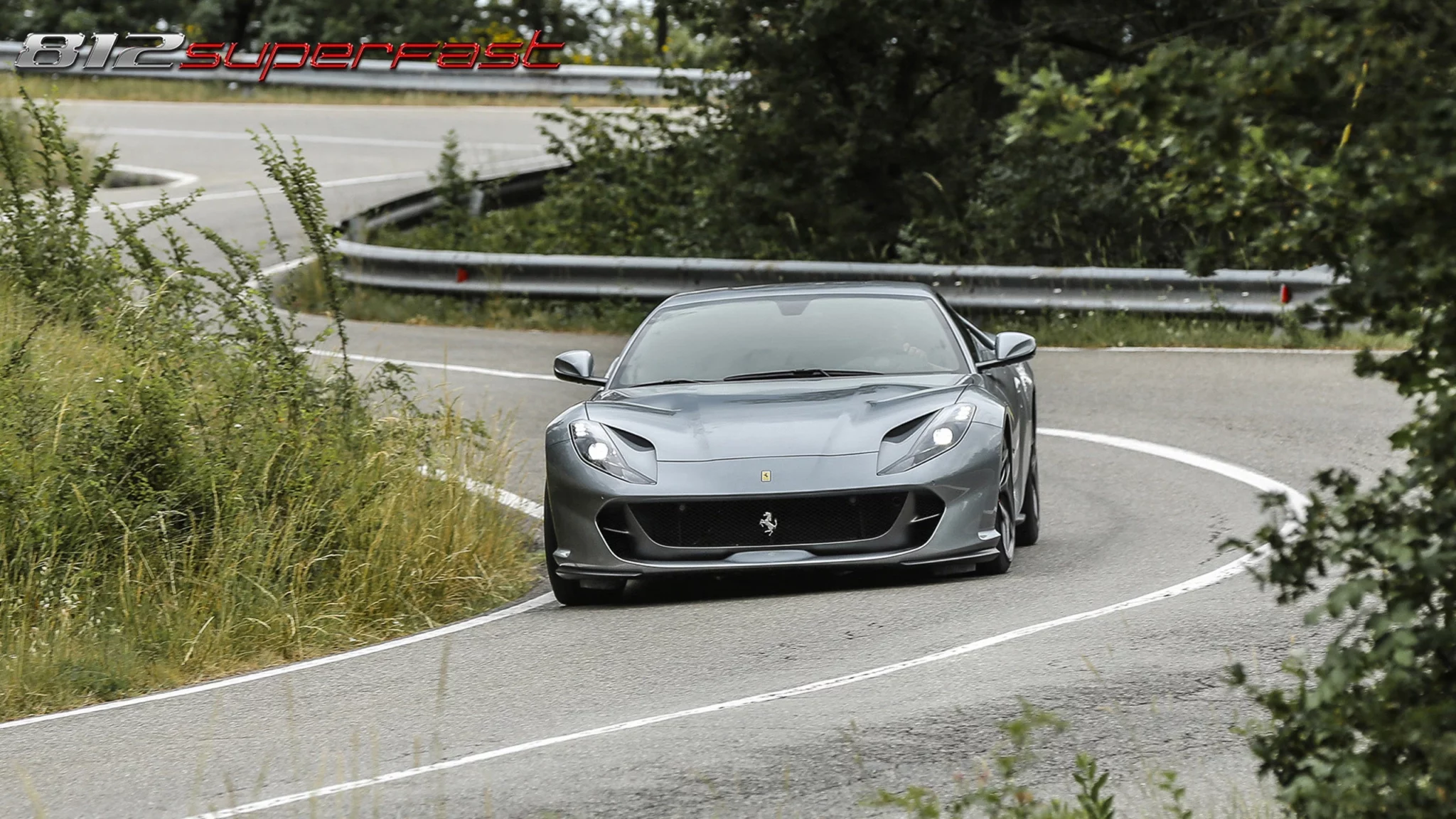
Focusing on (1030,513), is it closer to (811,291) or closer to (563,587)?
(811,291)

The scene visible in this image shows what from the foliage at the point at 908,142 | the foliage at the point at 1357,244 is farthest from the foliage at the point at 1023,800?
the foliage at the point at 908,142

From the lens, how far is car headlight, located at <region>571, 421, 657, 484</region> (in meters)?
7.86

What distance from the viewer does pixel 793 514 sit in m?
7.71

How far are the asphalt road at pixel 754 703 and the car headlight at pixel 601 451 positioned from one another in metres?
0.58

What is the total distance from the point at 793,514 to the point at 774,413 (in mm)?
518

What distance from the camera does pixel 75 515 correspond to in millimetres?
8609

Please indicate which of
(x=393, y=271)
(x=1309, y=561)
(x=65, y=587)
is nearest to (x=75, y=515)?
(x=65, y=587)

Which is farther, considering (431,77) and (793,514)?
(431,77)

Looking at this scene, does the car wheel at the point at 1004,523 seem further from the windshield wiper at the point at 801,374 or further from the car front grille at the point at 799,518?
the windshield wiper at the point at 801,374

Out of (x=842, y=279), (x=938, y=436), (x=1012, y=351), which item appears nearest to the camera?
(x=938, y=436)

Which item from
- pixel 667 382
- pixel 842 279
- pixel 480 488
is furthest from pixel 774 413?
pixel 842 279

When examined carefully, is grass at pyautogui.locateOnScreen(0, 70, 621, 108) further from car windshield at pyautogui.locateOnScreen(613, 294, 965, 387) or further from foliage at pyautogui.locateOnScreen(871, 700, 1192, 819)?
foliage at pyautogui.locateOnScreen(871, 700, 1192, 819)

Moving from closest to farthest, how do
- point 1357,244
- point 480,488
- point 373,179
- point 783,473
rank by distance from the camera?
point 1357,244 < point 783,473 < point 480,488 < point 373,179

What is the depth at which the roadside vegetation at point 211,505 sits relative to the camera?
796 cm
